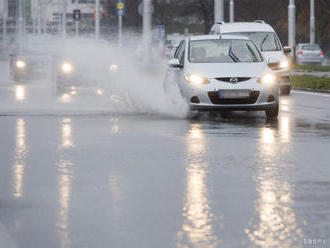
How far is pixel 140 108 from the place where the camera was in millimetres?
21094

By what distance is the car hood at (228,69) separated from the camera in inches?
730

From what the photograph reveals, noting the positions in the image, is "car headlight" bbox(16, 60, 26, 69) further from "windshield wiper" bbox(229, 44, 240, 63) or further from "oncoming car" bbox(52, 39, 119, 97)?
"windshield wiper" bbox(229, 44, 240, 63)

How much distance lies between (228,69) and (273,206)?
33.5ft

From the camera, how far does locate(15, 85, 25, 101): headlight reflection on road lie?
25.6m

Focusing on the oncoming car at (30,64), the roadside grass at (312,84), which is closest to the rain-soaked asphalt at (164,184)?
the roadside grass at (312,84)

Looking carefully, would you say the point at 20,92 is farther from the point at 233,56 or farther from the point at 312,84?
the point at 233,56

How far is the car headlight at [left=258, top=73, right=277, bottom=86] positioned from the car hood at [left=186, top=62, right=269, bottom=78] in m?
0.09

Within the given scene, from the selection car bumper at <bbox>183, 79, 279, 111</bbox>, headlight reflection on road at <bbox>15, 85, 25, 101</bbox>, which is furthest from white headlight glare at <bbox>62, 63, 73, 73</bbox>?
car bumper at <bbox>183, 79, 279, 111</bbox>

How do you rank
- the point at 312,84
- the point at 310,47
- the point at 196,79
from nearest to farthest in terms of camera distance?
the point at 196,79 → the point at 312,84 → the point at 310,47

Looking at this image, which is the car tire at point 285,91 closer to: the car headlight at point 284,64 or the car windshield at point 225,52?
the car headlight at point 284,64

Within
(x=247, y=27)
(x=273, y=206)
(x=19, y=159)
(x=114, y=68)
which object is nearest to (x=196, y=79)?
(x=19, y=159)

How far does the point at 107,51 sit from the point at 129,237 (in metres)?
30.5

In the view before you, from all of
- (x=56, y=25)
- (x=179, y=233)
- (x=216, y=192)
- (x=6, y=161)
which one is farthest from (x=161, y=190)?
(x=56, y=25)

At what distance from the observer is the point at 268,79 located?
18688 millimetres
